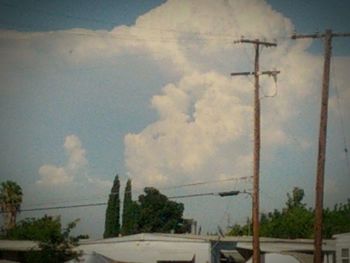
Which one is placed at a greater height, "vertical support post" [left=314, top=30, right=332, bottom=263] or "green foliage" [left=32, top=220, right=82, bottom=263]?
"vertical support post" [left=314, top=30, right=332, bottom=263]

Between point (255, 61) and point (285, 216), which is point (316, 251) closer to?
point (255, 61)

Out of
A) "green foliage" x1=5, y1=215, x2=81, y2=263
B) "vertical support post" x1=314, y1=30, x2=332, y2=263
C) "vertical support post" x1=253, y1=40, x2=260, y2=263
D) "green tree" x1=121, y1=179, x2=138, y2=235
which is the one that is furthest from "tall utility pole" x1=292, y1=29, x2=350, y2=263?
"green tree" x1=121, y1=179, x2=138, y2=235

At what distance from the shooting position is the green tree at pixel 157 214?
8219 centimetres

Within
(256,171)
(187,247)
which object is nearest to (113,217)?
(187,247)

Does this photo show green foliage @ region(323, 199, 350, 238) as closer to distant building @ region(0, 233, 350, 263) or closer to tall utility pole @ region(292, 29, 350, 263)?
distant building @ region(0, 233, 350, 263)

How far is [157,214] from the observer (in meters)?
83.4

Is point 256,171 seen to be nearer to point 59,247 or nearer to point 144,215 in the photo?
point 59,247

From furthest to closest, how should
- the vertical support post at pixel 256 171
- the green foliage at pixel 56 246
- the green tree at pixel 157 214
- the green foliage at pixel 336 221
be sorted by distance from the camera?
the green tree at pixel 157 214, the green foliage at pixel 336 221, the green foliage at pixel 56 246, the vertical support post at pixel 256 171

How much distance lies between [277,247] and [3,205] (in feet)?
140

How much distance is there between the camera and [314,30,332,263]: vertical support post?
22.1m

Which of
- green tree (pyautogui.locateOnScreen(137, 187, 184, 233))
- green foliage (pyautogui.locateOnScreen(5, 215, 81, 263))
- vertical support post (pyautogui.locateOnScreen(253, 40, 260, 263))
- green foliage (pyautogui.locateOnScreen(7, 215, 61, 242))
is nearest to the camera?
vertical support post (pyautogui.locateOnScreen(253, 40, 260, 263))

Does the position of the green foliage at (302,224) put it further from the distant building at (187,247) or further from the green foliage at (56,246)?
the green foliage at (56,246)

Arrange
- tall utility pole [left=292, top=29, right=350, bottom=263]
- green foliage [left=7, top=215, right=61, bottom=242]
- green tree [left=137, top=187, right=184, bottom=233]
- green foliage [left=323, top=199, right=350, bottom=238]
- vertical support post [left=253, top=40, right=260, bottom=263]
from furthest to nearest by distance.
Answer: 1. green tree [left=137, top=187, right=184, bottom=233]
2. green foliage [left=323, top=199, right=350, bottom=238]
3. green foliage [left=7, top=215, right=61, bottom=242]
4. vertical support post [left=253, top=40, right=260, bottom=263]
5. tall utility pole [left=292, top=29, right=350, bottom=263]

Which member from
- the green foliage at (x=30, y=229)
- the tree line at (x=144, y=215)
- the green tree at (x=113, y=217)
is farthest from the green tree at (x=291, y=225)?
the green foliage at (x=30, y=229)
